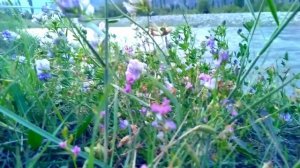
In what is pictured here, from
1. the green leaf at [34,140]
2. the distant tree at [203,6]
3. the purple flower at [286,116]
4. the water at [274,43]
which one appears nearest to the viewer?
the green leaf at [34,140]

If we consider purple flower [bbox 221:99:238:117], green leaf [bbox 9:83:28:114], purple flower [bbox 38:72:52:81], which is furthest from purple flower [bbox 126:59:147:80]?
purple flower [bbox 38:72:52:81]

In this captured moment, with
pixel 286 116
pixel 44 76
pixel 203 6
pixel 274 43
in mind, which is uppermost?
pixel 44 76

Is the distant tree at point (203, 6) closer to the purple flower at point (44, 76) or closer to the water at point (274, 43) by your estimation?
the water at point (274, 43)

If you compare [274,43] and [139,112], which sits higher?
[139,112]

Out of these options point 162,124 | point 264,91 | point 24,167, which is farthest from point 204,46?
point 162,124

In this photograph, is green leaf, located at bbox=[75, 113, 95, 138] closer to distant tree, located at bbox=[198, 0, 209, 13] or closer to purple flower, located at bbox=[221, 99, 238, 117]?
purple flower, located at bbox=[221, 99, 238, 117]

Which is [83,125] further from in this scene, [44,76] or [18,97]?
[44,76]

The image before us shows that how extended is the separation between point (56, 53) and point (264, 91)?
62 cm

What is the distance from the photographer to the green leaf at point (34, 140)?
50.7 inches

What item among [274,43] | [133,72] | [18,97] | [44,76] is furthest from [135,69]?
[274,43]

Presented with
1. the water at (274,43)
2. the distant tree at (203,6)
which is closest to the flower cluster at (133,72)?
the water at (274,43)

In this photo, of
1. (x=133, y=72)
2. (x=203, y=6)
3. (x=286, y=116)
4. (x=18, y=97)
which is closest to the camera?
(x=133, y=72)

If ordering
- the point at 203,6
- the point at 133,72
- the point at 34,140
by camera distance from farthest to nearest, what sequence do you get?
the point at 203,6 → the point at 34,140 → the point at 133,72

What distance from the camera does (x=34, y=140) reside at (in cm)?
130
